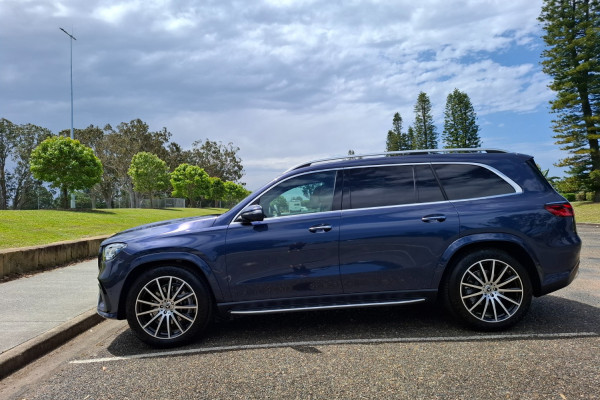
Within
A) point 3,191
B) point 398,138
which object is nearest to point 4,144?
point 3,191

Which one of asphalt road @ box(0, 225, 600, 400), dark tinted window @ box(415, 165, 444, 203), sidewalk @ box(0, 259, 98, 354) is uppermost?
dark tinted window @ box(415, 165, 444, 203)

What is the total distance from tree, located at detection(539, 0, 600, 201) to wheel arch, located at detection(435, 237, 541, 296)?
1417 inches

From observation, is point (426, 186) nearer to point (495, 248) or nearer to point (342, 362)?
point (495, 248)

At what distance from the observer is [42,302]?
20.4 ft

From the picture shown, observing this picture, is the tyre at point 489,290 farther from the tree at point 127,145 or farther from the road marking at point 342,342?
the tree at point 127,145

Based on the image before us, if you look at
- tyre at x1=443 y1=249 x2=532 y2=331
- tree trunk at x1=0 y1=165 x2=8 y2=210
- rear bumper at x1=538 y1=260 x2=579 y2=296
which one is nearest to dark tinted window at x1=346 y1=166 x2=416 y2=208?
tyre at x1=443 y1=249 x2=532 y2=331

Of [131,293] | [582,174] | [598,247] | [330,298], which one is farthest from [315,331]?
[582,174]

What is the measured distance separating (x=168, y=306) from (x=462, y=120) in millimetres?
55701

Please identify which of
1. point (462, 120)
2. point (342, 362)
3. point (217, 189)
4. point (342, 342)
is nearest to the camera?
point (342, 362)

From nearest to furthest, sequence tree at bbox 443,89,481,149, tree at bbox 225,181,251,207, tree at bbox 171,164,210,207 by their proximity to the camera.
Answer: tree at bbox 443,89,481,149 < tree at bbox 171,164,210,207 < tree at bbox 225,181,251,207

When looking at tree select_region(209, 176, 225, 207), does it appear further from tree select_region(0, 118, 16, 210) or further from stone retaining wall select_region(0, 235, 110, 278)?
stone retaining wall select_region(0, 235, 110, 278)

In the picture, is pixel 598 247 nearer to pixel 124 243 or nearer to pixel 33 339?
pixel 124 243

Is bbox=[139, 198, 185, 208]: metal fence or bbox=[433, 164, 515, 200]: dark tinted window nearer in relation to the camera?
bbox=[433, 164, 515, 200]: dark tinted window

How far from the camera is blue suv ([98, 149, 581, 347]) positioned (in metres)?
4.33
